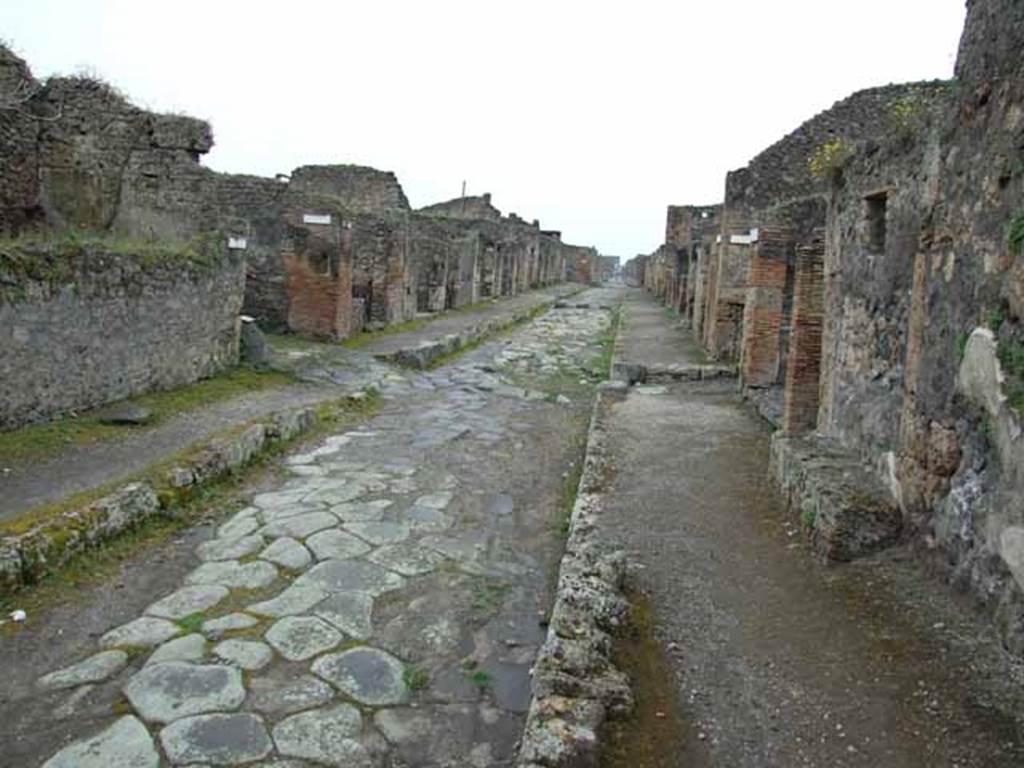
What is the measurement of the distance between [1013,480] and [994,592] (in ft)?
1.52

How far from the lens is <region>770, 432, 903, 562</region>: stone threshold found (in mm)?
4438

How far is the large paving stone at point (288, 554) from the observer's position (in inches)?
198

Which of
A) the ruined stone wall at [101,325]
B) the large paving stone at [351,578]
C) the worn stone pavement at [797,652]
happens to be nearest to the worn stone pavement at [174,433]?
the ruined stone wall at [101,325]

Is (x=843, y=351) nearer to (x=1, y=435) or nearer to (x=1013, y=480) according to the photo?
(x=1013, y=480)

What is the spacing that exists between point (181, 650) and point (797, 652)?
9.07 ft

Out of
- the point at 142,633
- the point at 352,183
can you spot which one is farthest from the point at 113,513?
the point at 352,183

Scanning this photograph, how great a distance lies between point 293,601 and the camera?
4516 millimetres

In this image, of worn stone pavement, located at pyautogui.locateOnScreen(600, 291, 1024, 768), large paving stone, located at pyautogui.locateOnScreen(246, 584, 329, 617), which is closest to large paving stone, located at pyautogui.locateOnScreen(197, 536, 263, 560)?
large paving stone, located at pyautogui.locateOnScreen(246, 584, 329, 617)

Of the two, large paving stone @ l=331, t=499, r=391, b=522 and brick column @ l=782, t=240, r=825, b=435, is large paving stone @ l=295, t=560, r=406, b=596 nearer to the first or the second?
large paving stone @ l=331, t=499, r=391, b=522

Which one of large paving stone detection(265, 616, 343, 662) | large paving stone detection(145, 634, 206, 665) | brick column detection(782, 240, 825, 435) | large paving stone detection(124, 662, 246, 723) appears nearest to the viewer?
large paving stone detection(124, 662, 246, 723)

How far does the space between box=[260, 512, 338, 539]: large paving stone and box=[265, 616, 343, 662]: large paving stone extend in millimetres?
1248

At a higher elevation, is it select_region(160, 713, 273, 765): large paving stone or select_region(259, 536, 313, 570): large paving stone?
select_region(259, 536, 313, 570): large paving stone

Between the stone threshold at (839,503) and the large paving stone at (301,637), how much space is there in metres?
2.63

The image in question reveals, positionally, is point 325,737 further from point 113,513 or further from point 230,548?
point 113,513
